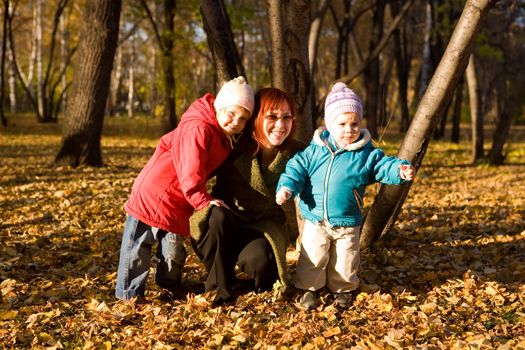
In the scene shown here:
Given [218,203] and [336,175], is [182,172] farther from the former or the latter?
[336,175]

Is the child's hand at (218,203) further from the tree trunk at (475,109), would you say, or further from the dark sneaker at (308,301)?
the tree trunk at (475,109)

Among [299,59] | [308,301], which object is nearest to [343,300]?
[308,301]

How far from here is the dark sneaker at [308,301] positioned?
3510 millimetres

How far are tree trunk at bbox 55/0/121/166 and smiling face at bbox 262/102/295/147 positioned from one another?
21.2 ft

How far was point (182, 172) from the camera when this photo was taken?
323 centimetres

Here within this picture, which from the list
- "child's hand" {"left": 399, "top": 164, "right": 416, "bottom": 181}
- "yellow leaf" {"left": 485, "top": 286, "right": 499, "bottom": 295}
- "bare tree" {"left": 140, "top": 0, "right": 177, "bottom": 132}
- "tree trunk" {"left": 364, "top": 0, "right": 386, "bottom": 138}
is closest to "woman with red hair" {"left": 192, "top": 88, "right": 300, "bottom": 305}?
"child's hand" {"left": 399, "top": 164, "right": 416, "bottom": 181}

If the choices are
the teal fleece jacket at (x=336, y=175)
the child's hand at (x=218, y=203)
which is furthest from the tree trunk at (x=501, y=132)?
the child's hand at (x=218, y=203)

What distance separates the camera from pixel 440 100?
13.0ft

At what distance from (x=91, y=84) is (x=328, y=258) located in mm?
6754

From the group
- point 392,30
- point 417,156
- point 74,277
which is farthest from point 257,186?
point 392,30

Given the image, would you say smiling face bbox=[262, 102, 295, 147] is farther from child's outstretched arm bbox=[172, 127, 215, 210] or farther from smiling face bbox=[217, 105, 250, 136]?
child's outstretched arm bbox=[172, 127, 215, 210]

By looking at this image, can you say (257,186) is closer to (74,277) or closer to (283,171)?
(283,171)

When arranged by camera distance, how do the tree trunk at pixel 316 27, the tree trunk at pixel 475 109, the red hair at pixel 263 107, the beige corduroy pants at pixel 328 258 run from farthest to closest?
the tree trunk at pixel 475 109 < the tree trunk at pixel 316 27 < the beige corduroy pants at pixel 328 258 < the red hair at pixel 263 107

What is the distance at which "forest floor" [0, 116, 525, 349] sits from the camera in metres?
3.12
